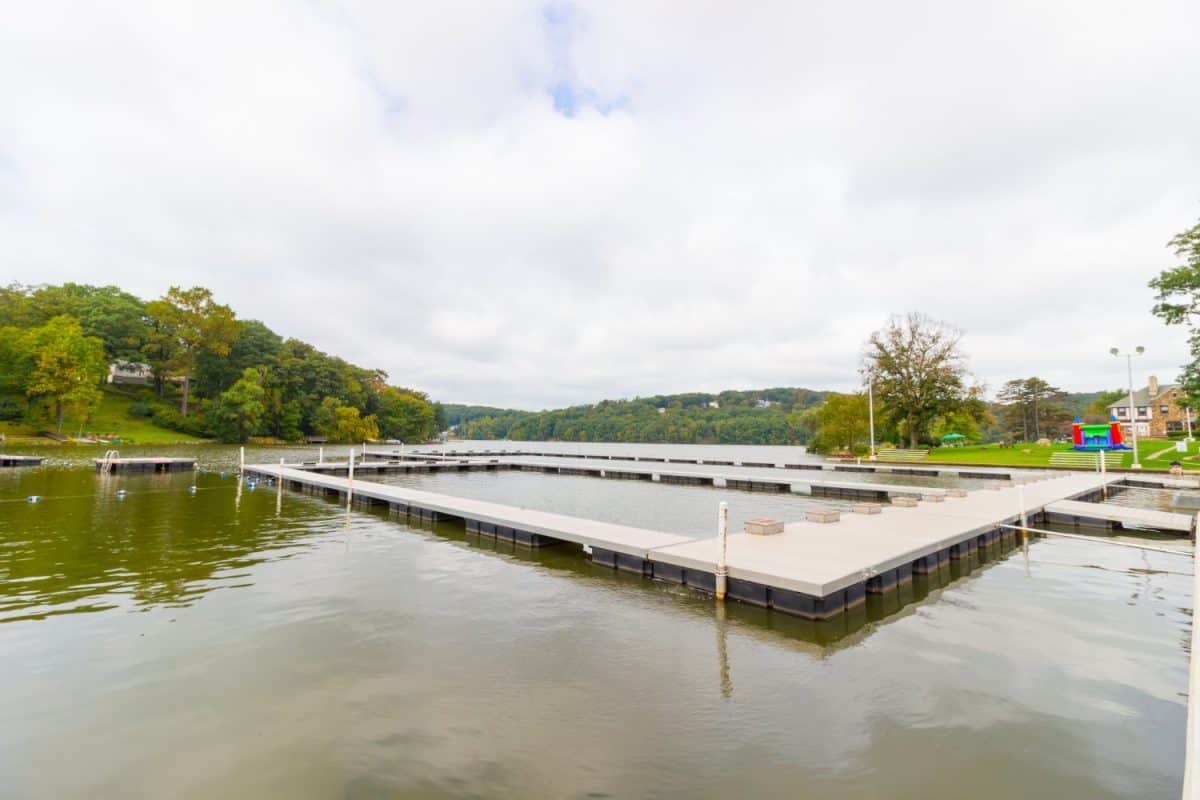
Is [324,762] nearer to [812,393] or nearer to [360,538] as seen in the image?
[360,538]

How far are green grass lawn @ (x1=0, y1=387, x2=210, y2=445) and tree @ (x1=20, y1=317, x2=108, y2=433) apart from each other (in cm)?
210

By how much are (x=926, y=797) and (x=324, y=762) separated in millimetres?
4266

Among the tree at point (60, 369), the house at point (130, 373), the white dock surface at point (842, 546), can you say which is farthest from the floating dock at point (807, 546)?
the house at point (130, 373)

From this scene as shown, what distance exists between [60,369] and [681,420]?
104924mm

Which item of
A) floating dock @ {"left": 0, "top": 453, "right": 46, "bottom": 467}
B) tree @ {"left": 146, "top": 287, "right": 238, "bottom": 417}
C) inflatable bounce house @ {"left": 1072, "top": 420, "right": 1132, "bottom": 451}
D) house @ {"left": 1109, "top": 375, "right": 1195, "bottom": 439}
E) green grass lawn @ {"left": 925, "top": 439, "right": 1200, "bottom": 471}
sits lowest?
floating dock @ {"left": 0, "top": 453, "right": 46, "bottom": 467}

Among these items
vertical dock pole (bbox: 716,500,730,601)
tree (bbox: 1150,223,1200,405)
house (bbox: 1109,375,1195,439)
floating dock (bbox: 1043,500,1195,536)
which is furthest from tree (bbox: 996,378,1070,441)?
vertical dock pole (bbox: 716,500,730,601)

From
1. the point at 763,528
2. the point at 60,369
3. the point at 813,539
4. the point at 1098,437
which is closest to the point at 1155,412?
the point at 1098,437

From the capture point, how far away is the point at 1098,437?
35.3m

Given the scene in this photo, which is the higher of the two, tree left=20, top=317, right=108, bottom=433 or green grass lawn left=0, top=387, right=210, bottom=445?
tree left=20, top=317, right=108, bottom=433

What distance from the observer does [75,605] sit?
7.31m

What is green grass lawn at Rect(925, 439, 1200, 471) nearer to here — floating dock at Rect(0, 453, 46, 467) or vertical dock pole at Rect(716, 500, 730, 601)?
vertical dock pole at Rect(716, 500, 730, 601)

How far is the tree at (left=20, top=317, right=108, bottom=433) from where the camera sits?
1684 inches

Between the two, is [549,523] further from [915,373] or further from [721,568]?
[915,373]

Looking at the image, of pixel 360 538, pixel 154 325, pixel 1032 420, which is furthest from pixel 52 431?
pixel 1032 420
